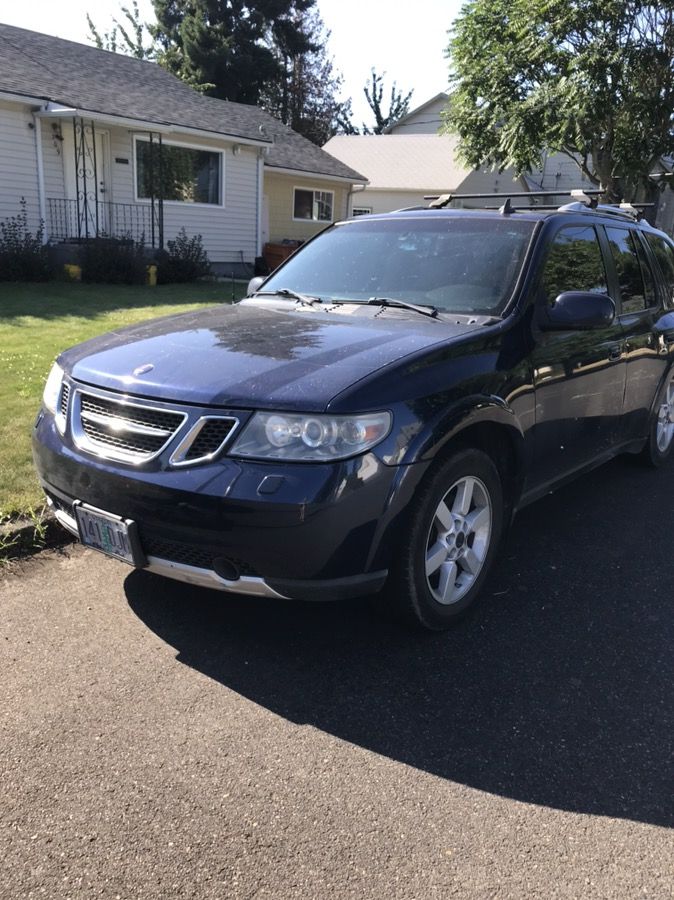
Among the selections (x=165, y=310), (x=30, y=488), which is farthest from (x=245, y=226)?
(x=30, y=488)

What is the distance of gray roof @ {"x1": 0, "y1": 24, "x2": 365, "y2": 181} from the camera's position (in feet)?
49.8

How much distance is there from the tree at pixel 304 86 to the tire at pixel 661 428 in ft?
136

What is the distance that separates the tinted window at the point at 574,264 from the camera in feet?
12.6

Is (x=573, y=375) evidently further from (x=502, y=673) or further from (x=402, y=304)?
(x=502, y=673)

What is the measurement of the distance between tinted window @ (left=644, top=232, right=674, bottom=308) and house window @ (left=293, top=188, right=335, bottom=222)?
1913cm

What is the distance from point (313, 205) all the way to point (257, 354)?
22426 mm

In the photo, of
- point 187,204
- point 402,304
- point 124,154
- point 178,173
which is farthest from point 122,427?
point 178,173

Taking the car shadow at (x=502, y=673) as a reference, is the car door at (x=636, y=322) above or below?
above

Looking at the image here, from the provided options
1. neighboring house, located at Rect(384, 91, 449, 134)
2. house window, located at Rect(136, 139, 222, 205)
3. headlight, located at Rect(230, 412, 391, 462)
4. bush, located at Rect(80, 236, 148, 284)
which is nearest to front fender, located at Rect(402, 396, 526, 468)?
headlight, located at Rect(230, 412, 391, 462)

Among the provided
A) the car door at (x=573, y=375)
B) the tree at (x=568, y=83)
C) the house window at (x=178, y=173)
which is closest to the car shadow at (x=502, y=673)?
the car door at (x=573, y=375)

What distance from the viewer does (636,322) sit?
4750mm

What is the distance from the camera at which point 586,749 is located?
260cm

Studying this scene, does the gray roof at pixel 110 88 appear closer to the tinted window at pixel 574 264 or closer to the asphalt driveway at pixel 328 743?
the tinted window at pixel 574 264

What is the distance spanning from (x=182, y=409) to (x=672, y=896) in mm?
2164
